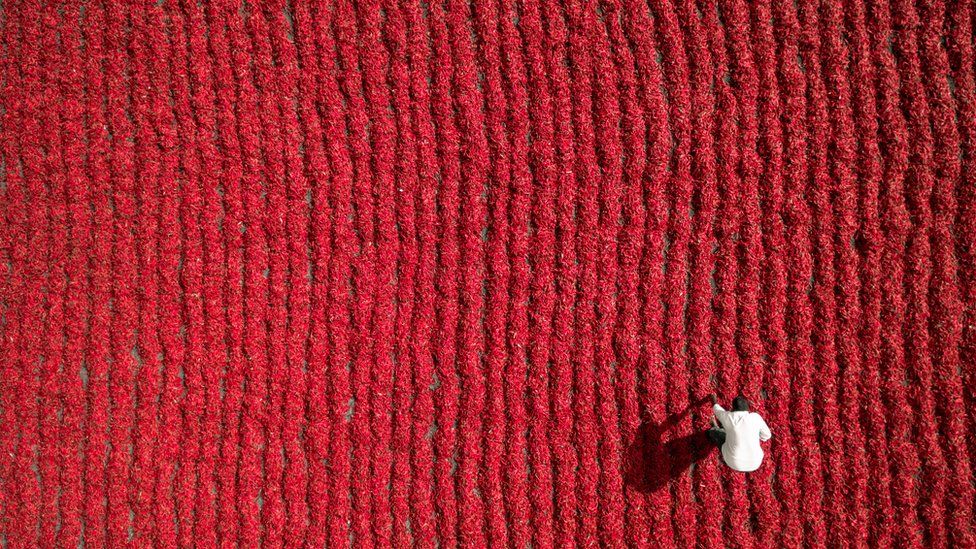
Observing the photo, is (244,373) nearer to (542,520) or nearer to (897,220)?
(542,520)

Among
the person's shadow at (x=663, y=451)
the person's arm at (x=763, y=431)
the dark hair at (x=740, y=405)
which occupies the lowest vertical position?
the person's shadow at (x=663, y=451)

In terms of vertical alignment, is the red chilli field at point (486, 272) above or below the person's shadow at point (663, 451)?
above

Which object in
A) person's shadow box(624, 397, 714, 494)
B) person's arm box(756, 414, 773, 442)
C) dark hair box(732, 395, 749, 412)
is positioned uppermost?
dark hair box(732, 395, 749, 412)

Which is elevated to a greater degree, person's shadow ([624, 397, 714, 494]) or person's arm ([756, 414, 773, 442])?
person's arm ([756, 414, 773, 442])

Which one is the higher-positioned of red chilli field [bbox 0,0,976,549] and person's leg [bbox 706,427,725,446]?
red chilli field [bbox 0,0,976,549]

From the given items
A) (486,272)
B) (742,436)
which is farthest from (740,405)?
(486,272)

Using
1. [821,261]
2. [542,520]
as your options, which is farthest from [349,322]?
[821,261]
